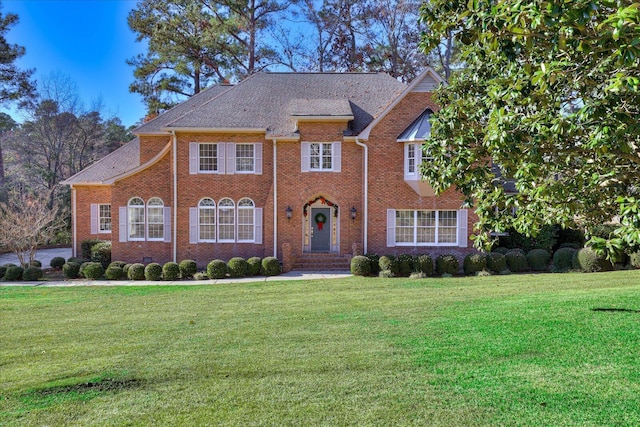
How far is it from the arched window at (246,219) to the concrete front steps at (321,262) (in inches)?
94.9

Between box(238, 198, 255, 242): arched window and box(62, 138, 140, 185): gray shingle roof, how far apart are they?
6752mm

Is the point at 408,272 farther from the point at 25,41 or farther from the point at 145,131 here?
the point at 25,41

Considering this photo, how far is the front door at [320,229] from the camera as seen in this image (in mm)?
19797

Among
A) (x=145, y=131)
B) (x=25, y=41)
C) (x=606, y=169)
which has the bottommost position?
(x=606, y=169)

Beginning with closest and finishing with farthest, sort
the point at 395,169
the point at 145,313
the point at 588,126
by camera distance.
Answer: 1. the point at 588,126
2. the point at 145,313
3. the point at 395,169

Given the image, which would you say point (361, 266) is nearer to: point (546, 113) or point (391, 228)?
point (391, 228)

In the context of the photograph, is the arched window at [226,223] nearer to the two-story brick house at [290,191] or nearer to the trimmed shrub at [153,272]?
the two-story brick house at [290,191]

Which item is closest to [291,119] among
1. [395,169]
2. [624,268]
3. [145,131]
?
[395,169]

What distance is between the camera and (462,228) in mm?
18562

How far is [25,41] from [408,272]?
31222 mm

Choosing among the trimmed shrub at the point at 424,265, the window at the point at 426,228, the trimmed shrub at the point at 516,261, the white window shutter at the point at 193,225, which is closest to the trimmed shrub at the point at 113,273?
the white window shutter at the point at 193,225

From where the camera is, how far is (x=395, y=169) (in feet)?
60.6

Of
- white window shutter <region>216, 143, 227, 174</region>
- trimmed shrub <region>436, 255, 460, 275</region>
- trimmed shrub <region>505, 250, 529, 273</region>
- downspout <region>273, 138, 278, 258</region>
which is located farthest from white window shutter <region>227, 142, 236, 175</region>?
trimmed shrub <region>505, 250, 529, 273</region>

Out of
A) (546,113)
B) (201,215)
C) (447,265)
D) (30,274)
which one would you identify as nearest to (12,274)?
(30,274)
